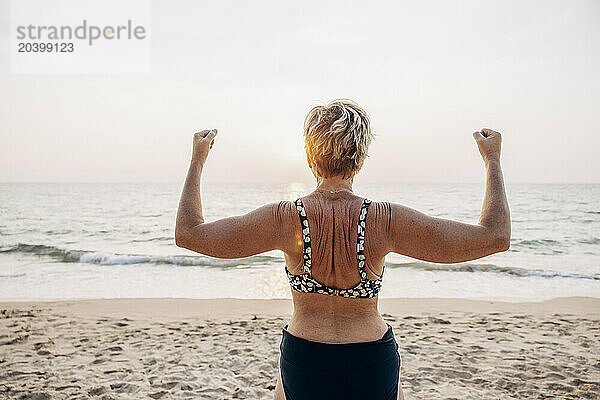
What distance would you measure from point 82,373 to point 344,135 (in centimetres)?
444

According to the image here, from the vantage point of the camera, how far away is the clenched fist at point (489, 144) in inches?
64.0

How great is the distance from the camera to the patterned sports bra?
166 cm

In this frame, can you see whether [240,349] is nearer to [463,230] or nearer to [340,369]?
[340,369]

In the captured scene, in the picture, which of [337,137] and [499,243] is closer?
[499,243]

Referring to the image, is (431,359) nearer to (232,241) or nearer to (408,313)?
(408,313)

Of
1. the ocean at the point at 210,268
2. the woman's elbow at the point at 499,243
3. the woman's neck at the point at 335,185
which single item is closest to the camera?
the woman's elbow at the point at 499,243

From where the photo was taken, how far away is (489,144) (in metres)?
1.63

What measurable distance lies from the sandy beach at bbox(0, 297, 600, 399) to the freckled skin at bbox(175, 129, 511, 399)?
3.08 meters

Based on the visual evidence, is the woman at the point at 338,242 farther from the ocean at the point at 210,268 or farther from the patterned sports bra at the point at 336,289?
the ocean at the point at 210,268

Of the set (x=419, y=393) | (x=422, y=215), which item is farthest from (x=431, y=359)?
(x=422, y=215)

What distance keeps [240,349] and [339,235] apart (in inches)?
177

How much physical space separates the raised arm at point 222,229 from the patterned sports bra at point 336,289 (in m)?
0.09

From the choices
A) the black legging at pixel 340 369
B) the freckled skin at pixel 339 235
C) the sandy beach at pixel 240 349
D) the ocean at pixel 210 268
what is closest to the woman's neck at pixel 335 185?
the freckled skin at pixel 339 235

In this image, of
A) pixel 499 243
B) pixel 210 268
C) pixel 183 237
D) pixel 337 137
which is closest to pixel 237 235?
pixel 183 237
